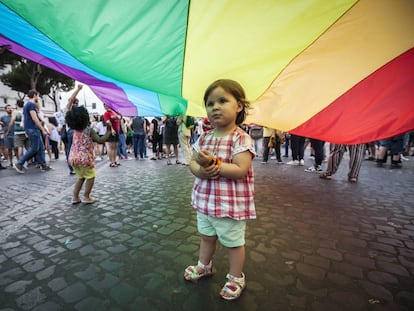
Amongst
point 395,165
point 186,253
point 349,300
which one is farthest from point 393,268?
point 395,165

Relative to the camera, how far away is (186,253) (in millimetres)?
2340

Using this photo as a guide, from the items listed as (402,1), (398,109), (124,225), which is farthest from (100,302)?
(398,109)

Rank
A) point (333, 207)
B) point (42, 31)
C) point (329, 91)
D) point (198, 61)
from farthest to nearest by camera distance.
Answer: point (333, 207)
point (329, 91)
point (198, 61)
point (42, 31)

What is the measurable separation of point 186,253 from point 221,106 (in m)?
1.54

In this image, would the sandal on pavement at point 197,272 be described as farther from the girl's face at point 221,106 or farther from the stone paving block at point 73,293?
the girl's face at point 221,106

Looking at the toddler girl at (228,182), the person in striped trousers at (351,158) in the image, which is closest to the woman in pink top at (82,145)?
the toddler girl at (228,182)

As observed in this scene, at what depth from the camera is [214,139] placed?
1756mm

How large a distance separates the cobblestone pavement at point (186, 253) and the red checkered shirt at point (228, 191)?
0.66m

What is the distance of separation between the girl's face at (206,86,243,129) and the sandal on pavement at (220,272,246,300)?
3.81 ft

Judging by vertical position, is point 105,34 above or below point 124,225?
above

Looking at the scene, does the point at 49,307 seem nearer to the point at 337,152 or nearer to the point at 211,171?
the point at 211,171

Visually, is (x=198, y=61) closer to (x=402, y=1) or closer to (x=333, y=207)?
(x=402, y=1)

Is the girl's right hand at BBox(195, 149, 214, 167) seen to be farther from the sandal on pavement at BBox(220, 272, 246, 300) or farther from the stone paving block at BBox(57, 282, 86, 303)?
the stone paving block at BBox(57, 282, 86, 303)

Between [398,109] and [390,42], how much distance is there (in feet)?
2.68
